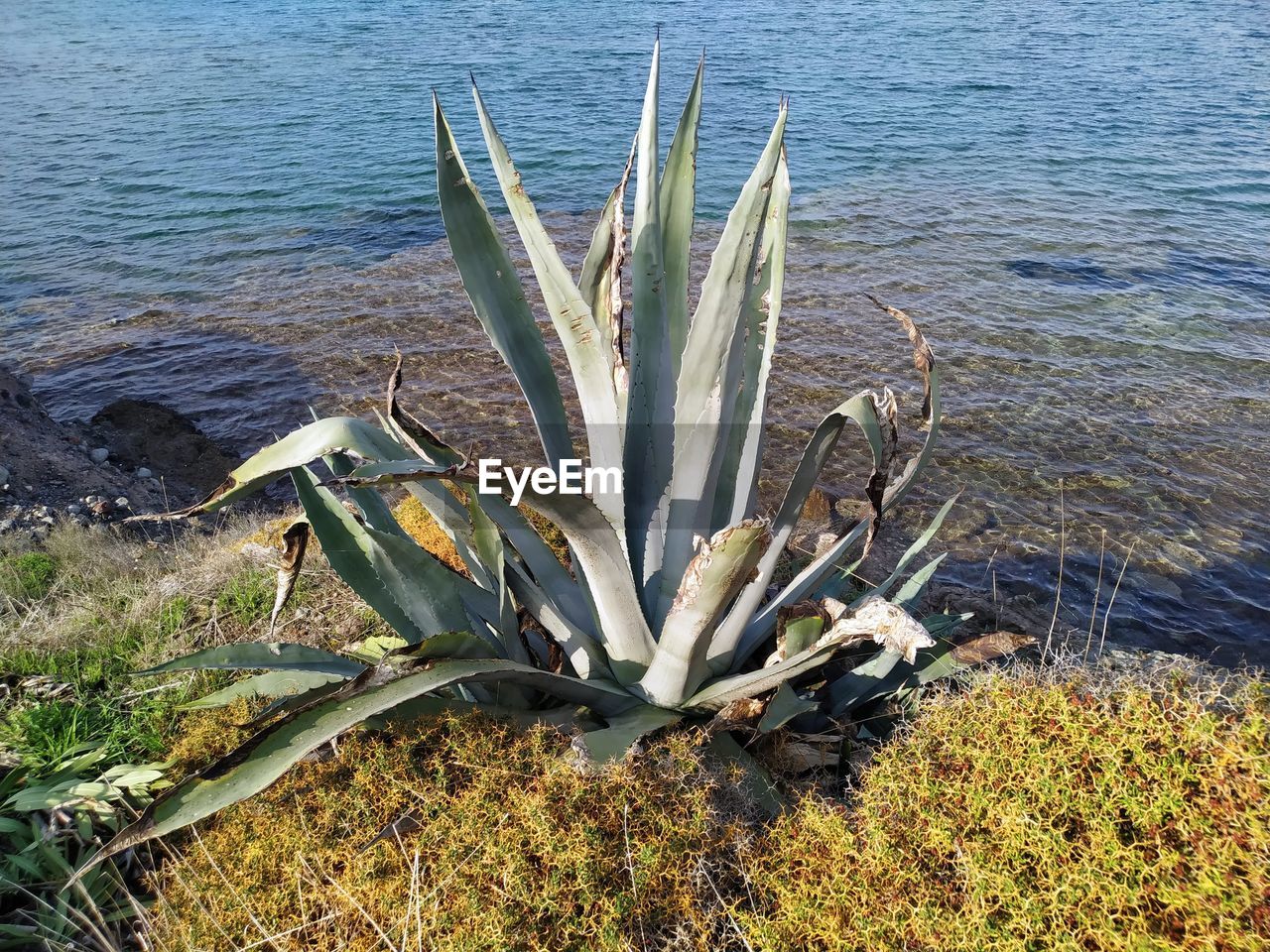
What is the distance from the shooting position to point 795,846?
2.02m

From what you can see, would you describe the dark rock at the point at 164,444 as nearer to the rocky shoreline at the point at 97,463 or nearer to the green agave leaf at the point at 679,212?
the rocky shoreline at the point at 97,463

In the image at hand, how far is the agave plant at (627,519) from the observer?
7.00ft

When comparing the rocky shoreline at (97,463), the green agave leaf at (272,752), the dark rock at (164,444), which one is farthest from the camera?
the dark rock at (164,444)

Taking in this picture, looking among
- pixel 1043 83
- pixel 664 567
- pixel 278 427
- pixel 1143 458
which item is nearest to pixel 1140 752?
pixel 664 567

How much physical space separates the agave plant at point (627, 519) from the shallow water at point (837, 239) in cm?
276

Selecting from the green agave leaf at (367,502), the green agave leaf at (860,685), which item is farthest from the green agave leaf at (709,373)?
the green agave leaf at (367,502)

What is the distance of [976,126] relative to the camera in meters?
14.3

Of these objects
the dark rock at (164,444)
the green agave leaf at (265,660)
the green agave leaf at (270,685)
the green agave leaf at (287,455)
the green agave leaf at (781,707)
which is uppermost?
the green agave leaf at (287,455)

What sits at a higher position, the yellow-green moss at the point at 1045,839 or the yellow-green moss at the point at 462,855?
the yellow-green moss at the point at 1045,839

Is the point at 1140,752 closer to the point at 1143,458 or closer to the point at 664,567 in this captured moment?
the point at 664,567

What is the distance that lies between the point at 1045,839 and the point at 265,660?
74.8 inches

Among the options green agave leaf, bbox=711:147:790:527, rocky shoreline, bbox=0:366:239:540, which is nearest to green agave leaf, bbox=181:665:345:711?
green agave leaf, bbox=711:147:790:527

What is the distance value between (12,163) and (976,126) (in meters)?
15.8

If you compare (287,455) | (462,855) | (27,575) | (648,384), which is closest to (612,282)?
(648,384)
